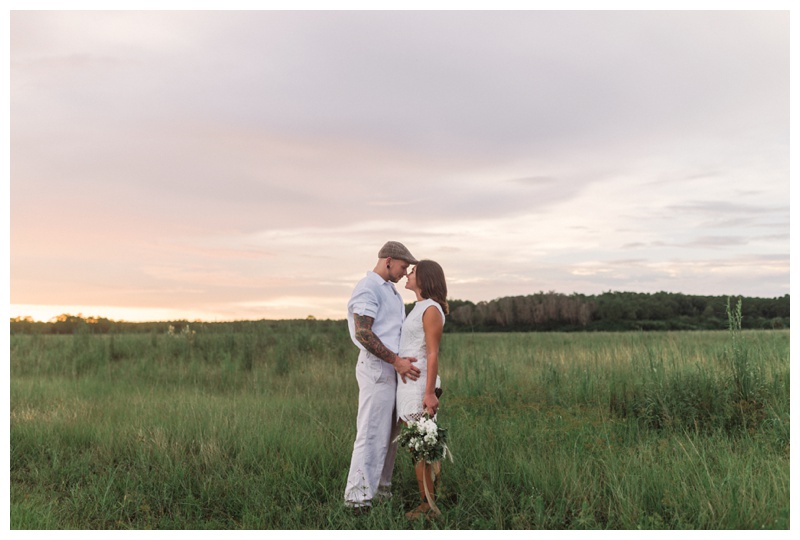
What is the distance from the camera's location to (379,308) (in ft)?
18.1

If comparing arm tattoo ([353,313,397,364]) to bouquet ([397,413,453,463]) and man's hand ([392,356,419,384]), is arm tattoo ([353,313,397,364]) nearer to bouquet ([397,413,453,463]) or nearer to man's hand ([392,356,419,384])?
man's hand ([392,356,419,384])

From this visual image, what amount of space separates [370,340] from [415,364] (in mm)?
426

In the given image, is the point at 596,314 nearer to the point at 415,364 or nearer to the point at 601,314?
the point at 601,314

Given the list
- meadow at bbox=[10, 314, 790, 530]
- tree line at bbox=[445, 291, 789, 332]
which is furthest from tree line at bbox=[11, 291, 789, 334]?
meadow at bbox=[10, 314, 790, 530]

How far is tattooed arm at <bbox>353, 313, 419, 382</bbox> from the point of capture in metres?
5.19

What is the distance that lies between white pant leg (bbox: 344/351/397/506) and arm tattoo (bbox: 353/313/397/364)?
194 millimetres

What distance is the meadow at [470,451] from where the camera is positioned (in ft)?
17.0

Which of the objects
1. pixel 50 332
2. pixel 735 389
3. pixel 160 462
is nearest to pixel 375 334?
pixel 160 462

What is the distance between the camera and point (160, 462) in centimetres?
696

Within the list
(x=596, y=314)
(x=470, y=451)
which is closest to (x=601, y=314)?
(x=596, y=314)

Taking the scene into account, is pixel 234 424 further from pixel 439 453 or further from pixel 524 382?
pixel 524 382

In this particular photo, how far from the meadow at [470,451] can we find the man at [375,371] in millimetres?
260

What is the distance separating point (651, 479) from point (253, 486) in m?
3.61
